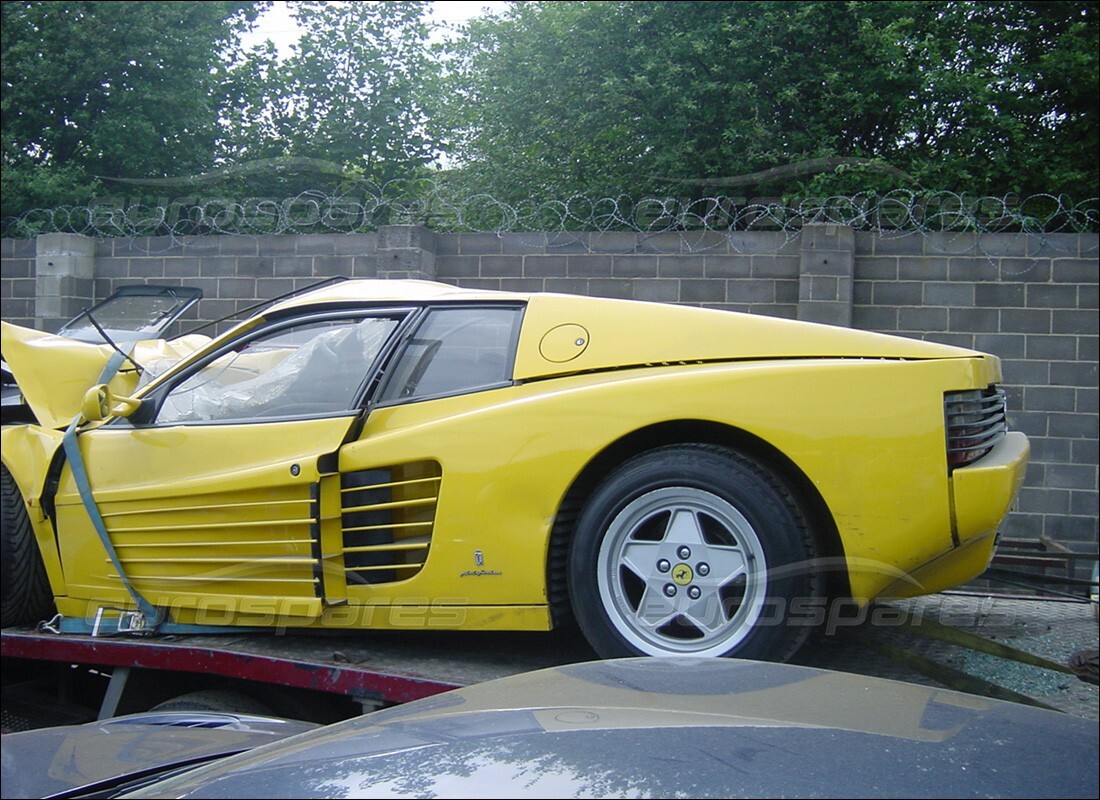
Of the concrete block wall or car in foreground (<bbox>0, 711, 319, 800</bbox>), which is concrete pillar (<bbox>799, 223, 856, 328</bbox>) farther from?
car in foreground (<bbox>0, 711, 319, 800</bbox>)

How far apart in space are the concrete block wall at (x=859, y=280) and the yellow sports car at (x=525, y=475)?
4.09 meters

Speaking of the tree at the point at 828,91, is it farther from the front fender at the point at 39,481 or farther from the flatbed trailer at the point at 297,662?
the front fender at the point at 39,481

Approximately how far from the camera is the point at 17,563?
4004 millimetres

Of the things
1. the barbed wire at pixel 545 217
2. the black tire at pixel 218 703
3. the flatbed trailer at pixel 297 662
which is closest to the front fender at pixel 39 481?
the flatbed trailer at pixel 297 662

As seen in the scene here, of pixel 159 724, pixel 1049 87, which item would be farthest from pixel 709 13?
pixel 159 724

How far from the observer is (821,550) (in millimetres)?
3074

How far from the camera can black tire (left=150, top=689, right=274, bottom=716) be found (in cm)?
333

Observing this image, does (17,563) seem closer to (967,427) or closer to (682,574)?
(682,574)

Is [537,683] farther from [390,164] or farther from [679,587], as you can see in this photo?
[390,164]

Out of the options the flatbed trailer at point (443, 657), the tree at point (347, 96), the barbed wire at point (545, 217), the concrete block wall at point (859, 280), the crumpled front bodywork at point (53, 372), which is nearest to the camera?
the flatbed trailer at point (443, 657)

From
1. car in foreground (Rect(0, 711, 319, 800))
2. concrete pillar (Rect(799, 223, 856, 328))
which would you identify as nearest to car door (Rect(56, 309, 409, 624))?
car in foreground (Rect(0, 711, 319, 800))

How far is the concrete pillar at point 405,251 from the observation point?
7762mm

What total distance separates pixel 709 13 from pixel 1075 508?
7234 mm

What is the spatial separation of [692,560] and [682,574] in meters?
0.05
